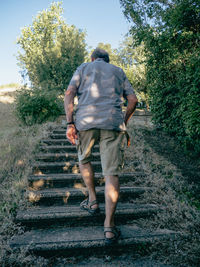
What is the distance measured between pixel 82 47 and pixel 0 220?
14598 mm

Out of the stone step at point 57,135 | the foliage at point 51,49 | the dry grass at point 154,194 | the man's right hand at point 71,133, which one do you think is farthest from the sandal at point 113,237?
the foliage at point 51,49

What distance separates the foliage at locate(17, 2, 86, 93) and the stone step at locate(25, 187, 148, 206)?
1096 cm

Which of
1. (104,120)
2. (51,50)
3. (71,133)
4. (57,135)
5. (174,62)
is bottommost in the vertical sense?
(57,135)

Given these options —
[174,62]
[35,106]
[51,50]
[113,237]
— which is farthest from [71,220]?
[51,50]

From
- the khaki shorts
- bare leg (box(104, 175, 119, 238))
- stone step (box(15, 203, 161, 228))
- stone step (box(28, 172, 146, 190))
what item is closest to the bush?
stone step (box(28, 172, 146, 190))

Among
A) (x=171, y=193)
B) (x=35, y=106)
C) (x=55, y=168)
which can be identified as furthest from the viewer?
(x=35, y=106)

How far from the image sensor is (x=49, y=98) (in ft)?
25.4

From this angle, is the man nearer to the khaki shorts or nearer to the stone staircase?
the khaki shorts

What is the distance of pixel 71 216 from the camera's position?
243 cm

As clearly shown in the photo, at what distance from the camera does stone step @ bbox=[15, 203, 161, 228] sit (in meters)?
2.37

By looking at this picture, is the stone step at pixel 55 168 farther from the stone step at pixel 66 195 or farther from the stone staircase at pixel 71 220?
the stone step at pixel 66 195

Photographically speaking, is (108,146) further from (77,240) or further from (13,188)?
(13,188)

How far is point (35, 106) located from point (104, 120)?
18.9 ft

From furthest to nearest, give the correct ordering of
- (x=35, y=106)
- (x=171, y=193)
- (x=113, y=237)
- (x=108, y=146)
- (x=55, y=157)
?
(x=35, y=106)
(x=55, y=157)
(x=171, y=193)
(x=108, y=146)
(x=113, y=237)
